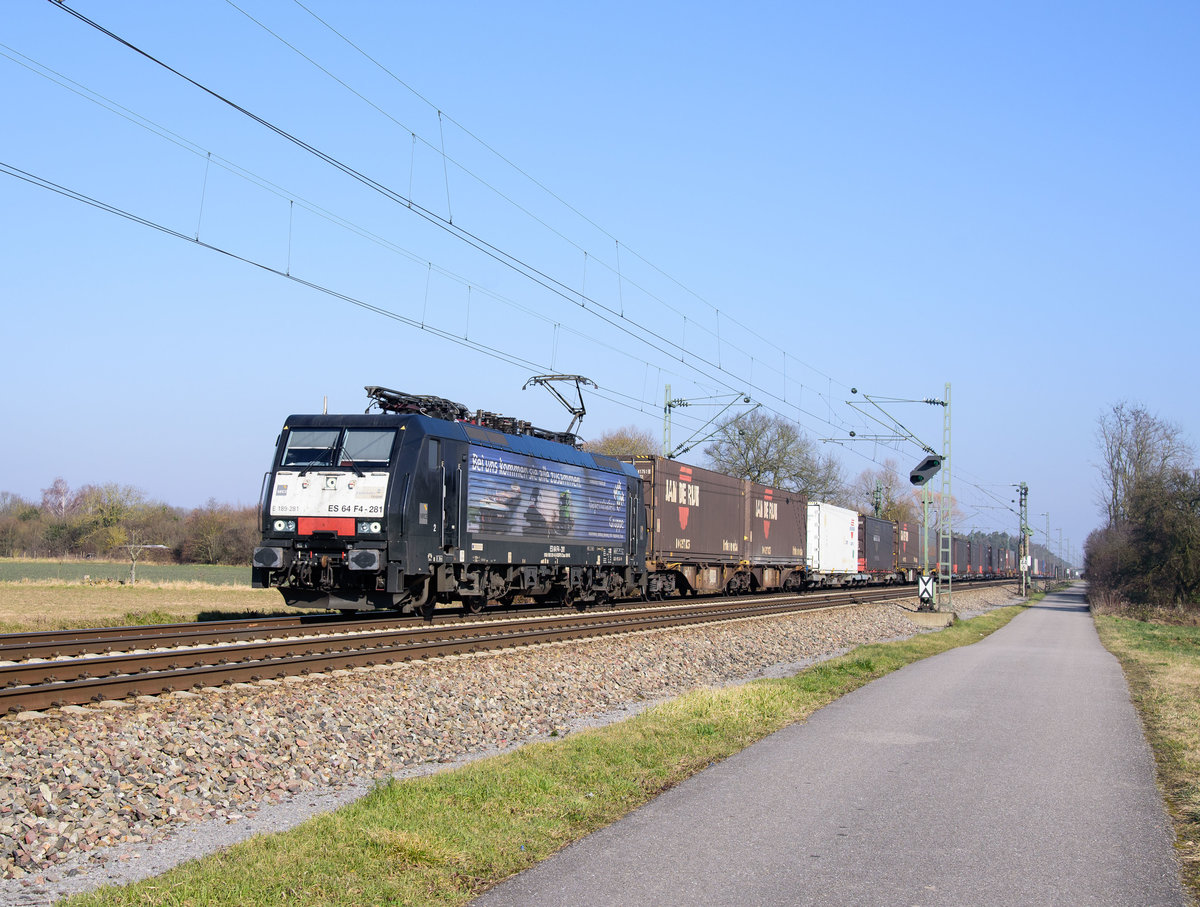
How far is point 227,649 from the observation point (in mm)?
13273

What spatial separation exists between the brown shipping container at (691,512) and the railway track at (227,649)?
850cm

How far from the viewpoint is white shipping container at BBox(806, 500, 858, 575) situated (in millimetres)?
44562

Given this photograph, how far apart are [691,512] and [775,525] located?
29.2ft

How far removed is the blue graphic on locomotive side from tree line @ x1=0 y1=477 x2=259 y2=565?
4786cm

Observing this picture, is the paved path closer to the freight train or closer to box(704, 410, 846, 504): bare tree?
the freight train

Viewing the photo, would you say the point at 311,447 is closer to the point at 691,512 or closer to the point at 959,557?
the point at 691,512

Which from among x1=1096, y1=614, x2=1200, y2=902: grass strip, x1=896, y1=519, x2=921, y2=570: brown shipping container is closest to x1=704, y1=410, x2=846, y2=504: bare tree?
x1=896, y1=519, x2=921, y2=570: brown shipping container

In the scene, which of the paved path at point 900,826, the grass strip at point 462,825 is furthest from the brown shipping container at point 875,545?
the grass strip at point 462,825

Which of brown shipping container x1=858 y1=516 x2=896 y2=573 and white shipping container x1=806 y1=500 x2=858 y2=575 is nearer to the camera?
white shipping container x1=806 y1=500 x2=858 y2=575

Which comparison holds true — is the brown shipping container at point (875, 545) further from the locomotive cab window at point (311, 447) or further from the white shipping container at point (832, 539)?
the locomotive cab window at point (311, 447)

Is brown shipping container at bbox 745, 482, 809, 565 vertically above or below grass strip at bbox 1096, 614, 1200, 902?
above

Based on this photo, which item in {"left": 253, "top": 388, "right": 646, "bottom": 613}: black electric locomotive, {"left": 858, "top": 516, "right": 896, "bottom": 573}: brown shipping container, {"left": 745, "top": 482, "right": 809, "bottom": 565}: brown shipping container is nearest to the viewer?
{"left": 253, "top": 388, "right": 646, "bottom": 613}: black electric locomotive

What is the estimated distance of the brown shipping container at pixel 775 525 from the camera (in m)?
38.1

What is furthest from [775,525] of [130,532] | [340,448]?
[130,532]
